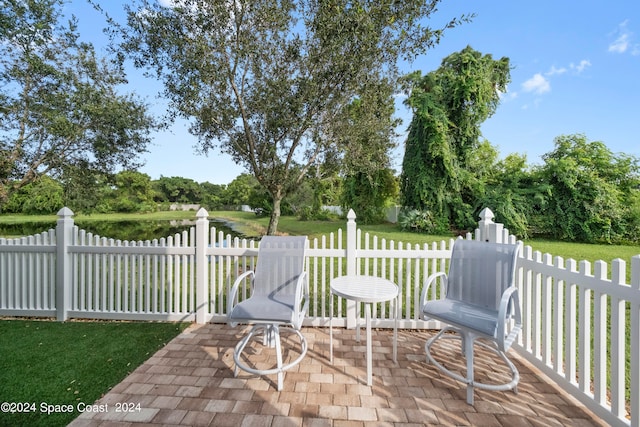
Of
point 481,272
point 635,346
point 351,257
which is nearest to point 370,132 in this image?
point 351,257

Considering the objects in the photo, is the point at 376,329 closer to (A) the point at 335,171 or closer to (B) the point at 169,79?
(A) the point at 335,171

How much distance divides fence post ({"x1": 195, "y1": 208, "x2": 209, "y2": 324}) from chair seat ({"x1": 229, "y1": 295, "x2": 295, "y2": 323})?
1.28 metres

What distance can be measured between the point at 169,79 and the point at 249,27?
135 centimetres

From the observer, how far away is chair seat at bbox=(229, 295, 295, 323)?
2.24 metres

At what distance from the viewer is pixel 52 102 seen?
513cm

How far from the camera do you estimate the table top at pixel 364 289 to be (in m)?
2.31

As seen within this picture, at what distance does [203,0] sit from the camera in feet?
11.5

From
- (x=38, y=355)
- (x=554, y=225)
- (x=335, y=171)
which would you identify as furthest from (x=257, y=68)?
(x=554, y=225)

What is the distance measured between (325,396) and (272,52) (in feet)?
14.2

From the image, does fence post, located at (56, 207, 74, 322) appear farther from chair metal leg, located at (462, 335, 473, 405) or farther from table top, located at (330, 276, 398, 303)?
chair metal leg, located at (462, 335, 473, 405)

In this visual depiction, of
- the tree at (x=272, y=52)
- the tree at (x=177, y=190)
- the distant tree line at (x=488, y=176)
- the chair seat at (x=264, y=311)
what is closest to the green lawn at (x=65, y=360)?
the chair seat at (x=264, y=311)

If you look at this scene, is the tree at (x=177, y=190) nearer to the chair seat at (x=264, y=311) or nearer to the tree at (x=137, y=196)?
the tree at (x=137, y=196)

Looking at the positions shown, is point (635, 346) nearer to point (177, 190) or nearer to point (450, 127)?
point (450, 127)

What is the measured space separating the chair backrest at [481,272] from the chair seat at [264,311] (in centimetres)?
165
